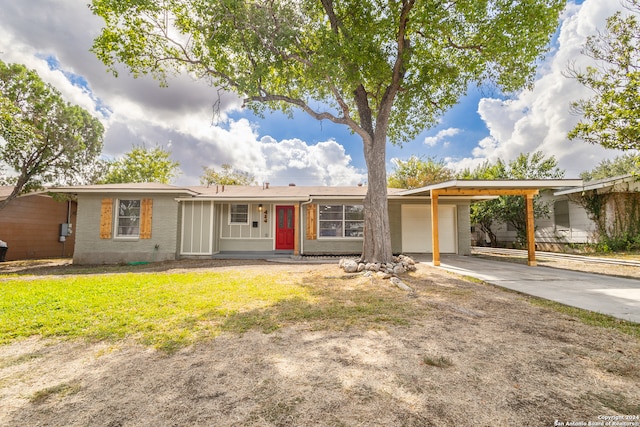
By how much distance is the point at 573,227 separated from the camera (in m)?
13.6

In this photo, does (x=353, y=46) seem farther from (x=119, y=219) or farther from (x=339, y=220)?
(x=119, y=219)

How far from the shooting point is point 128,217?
10.7 meters

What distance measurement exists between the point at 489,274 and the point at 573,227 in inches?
421

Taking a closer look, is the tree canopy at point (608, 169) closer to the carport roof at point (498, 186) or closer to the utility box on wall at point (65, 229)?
the carport roof at point (498, 186)

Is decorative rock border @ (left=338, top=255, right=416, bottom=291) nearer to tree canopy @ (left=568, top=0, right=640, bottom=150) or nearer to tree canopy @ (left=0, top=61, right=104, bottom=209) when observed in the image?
tree canopy @ (left=568, top=0, right=640, bottom=150)

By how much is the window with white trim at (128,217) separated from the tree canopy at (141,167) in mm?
13749

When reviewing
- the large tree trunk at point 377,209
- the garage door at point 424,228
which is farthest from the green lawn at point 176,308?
the garage door at point 424,228

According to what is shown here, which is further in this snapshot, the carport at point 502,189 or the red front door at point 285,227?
the red front door at point 285,227

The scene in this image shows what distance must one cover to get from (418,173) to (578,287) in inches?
840

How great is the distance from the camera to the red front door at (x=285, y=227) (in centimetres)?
1197

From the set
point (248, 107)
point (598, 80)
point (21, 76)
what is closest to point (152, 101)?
point (21, 76)

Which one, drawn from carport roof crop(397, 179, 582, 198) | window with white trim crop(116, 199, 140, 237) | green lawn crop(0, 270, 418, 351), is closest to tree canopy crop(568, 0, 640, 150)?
carport roof crop(397, 179, 582, 198)

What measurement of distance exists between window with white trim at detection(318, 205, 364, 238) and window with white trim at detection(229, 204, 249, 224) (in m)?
3.29

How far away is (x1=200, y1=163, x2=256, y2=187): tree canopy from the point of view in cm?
2717
